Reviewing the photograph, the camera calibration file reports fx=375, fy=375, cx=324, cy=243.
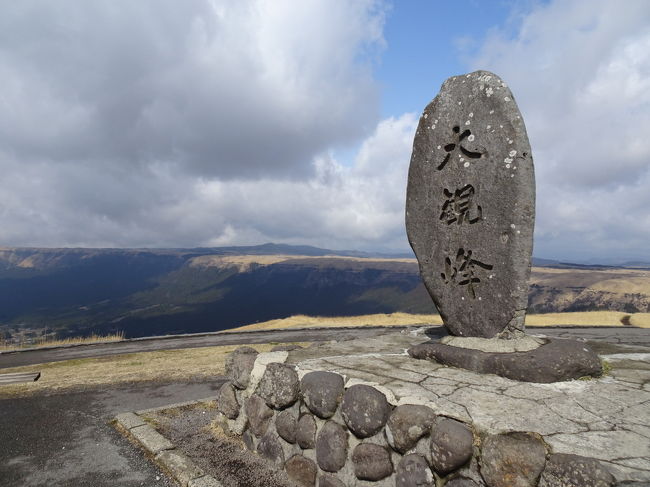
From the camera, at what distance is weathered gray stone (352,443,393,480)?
12.8 feet

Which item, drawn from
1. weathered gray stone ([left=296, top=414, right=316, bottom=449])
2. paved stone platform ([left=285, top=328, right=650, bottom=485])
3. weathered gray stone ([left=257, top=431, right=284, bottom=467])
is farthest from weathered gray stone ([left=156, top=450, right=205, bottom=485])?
paved stone platform ([left=285, top=328, right=650, bottom=485])

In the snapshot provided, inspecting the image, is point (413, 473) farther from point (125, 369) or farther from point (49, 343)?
point (49, 343)

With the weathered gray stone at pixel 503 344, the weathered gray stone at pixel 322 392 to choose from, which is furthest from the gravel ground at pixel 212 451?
the weathered gray stone at pixel 503 344

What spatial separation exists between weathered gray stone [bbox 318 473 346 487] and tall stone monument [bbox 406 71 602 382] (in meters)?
2.19

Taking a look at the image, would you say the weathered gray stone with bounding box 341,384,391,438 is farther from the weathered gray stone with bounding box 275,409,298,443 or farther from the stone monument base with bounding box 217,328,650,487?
the weathered gray stone with bounding box 275,409,298,443

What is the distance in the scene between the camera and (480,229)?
5648 millimetres

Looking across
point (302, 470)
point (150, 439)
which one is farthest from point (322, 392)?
point (150, 439)

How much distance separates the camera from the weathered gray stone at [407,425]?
3.64 meters

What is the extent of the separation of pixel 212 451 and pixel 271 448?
40.6 inches

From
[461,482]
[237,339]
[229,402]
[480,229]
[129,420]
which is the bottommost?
[237,339]

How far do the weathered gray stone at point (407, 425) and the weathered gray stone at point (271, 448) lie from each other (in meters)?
1.96

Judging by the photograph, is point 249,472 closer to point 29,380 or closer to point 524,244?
point 524,244

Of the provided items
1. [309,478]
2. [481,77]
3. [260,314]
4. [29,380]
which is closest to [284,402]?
[309,478]

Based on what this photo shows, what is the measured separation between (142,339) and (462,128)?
1757cm
